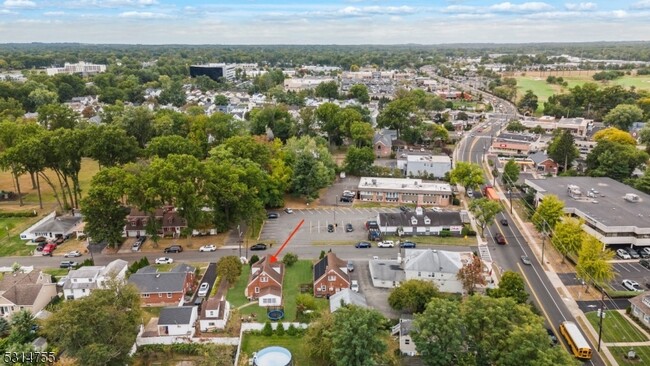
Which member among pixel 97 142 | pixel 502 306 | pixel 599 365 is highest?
pixel 97 142

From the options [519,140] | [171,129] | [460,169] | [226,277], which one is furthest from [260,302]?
[519,140]

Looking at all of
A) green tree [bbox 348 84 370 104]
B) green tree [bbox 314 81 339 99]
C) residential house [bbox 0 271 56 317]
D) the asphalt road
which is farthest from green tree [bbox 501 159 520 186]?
green tree [bbox 314 81 339 99]

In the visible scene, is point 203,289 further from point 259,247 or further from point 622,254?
point 622,254

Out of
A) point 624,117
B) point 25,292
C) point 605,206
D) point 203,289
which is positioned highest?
point 624,117

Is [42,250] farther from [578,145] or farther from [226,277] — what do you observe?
[578,145]

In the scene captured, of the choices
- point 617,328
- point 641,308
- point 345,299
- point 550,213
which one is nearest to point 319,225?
point 345,299

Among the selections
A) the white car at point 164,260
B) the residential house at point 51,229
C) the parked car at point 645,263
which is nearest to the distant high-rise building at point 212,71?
the residential house at point 51,229

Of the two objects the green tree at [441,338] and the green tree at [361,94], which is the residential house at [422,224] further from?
the green tree at [361,94]
